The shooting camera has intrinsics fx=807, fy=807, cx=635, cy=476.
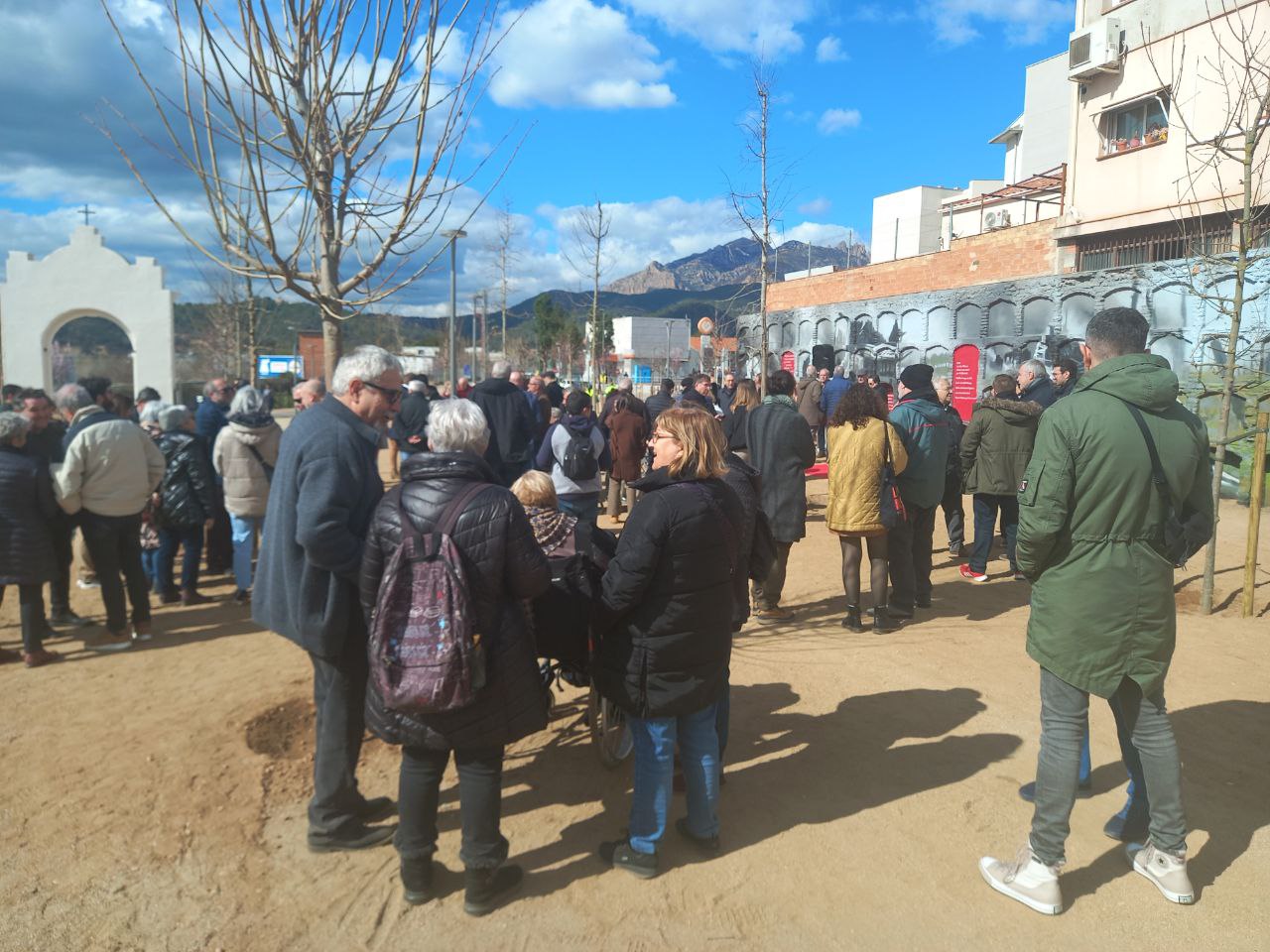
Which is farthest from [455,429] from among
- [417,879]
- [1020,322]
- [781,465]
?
[1020,322]

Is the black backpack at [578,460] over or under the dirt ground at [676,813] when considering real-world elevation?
over

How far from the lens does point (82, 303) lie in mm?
26781

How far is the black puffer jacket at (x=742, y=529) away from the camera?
136 inches

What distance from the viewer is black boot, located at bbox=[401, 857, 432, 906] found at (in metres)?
3.05

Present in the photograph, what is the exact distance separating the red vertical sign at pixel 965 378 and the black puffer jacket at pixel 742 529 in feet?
54.2

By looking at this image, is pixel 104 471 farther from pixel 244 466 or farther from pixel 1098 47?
pixel 1098 47

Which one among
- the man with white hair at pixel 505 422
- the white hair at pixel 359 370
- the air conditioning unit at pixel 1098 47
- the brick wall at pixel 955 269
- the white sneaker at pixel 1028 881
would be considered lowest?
the white sneaker at pixel 1028 881

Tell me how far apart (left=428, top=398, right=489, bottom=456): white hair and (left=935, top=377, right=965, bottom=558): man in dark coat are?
242 inches

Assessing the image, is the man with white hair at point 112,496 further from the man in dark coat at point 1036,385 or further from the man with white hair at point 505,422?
the man in dark coat at point 1036,385

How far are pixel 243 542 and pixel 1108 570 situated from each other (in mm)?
6507

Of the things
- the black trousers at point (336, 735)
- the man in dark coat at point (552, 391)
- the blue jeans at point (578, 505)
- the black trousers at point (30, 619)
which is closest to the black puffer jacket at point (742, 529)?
the black trousers at point (336, 735)

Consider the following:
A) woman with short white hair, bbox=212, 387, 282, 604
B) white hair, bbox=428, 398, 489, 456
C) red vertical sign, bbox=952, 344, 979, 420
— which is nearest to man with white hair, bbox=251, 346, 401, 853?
white hair, bbox=428, 398, 489, 456

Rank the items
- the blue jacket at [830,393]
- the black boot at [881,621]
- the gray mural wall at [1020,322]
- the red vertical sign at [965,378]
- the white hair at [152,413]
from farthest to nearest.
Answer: the red vertical sign at [965,378] < the gray mural wall at [1020,322] < the blue jacket at [830,393] < the white hair at [152,413] < the black boot at [881,621]

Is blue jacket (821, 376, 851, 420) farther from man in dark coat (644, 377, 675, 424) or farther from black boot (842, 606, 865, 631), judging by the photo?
black boot (842, 606, 865, 631)
